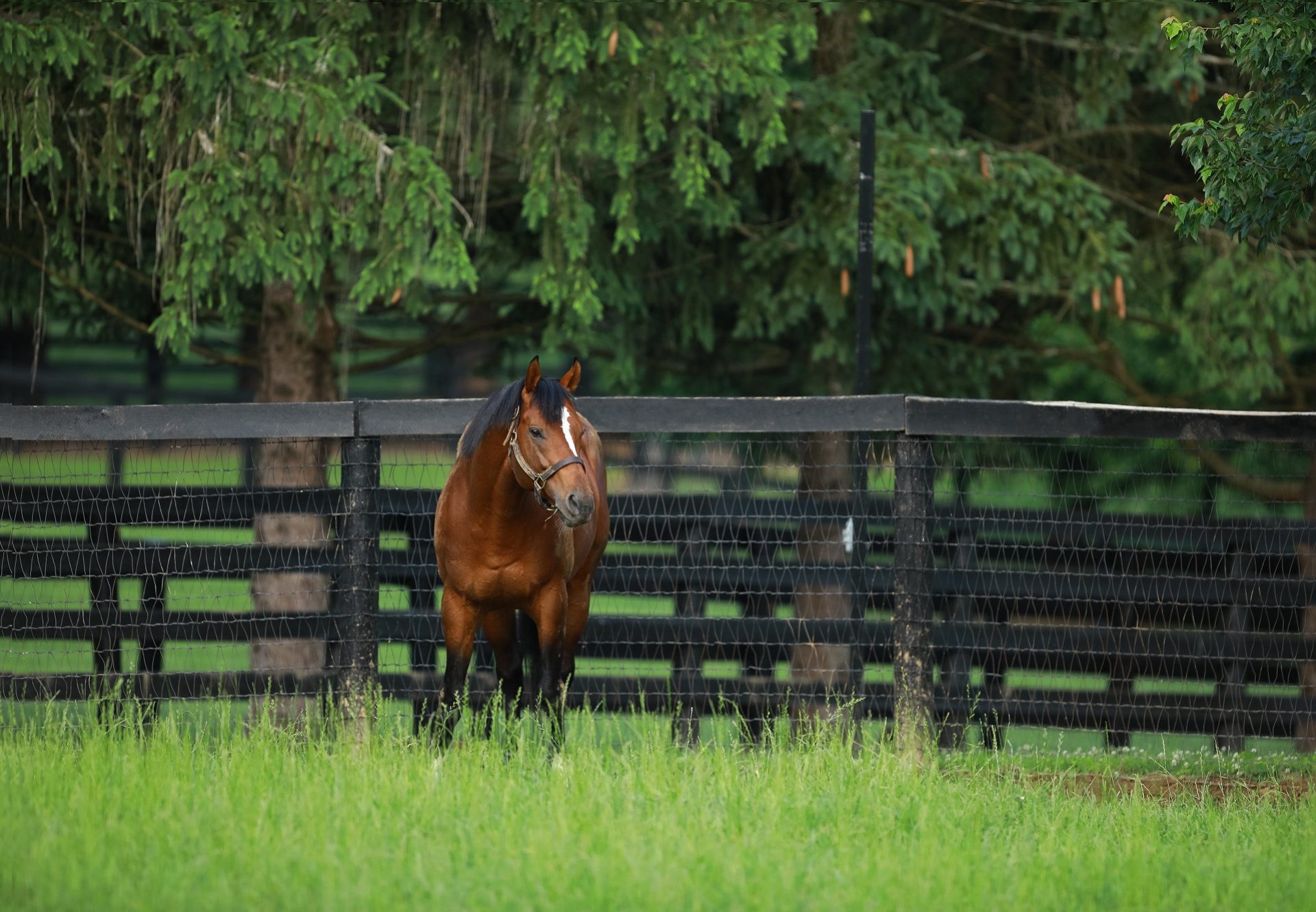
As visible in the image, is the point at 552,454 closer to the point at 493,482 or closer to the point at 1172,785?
the point at 493,482

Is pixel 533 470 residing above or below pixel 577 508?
above

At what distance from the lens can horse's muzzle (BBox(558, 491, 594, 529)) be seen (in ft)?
19.1

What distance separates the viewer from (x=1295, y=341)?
11555 mm

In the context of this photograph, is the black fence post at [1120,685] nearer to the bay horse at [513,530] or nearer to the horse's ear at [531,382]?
the bay horse at [513,530]

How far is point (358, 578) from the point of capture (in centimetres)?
701

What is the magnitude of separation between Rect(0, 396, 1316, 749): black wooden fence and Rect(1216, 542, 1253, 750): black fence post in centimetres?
3

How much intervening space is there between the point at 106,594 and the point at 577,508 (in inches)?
132

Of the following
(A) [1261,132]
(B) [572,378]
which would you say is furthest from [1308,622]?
(B) [572,378]

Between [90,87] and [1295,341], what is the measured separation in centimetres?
910

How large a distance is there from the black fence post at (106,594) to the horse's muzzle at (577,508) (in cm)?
275

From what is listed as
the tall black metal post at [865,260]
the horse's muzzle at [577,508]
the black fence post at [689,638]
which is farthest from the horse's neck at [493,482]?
the tall black metal post at [865,260]

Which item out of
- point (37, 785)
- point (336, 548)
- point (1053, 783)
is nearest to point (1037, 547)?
point (1053, 783)

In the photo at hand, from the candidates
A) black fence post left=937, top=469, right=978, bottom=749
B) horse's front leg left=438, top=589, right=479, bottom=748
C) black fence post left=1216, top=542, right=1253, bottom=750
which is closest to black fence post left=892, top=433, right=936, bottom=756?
black fence post left=937, top=469, right=978, bottom=749

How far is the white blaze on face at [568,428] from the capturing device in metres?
5.98
